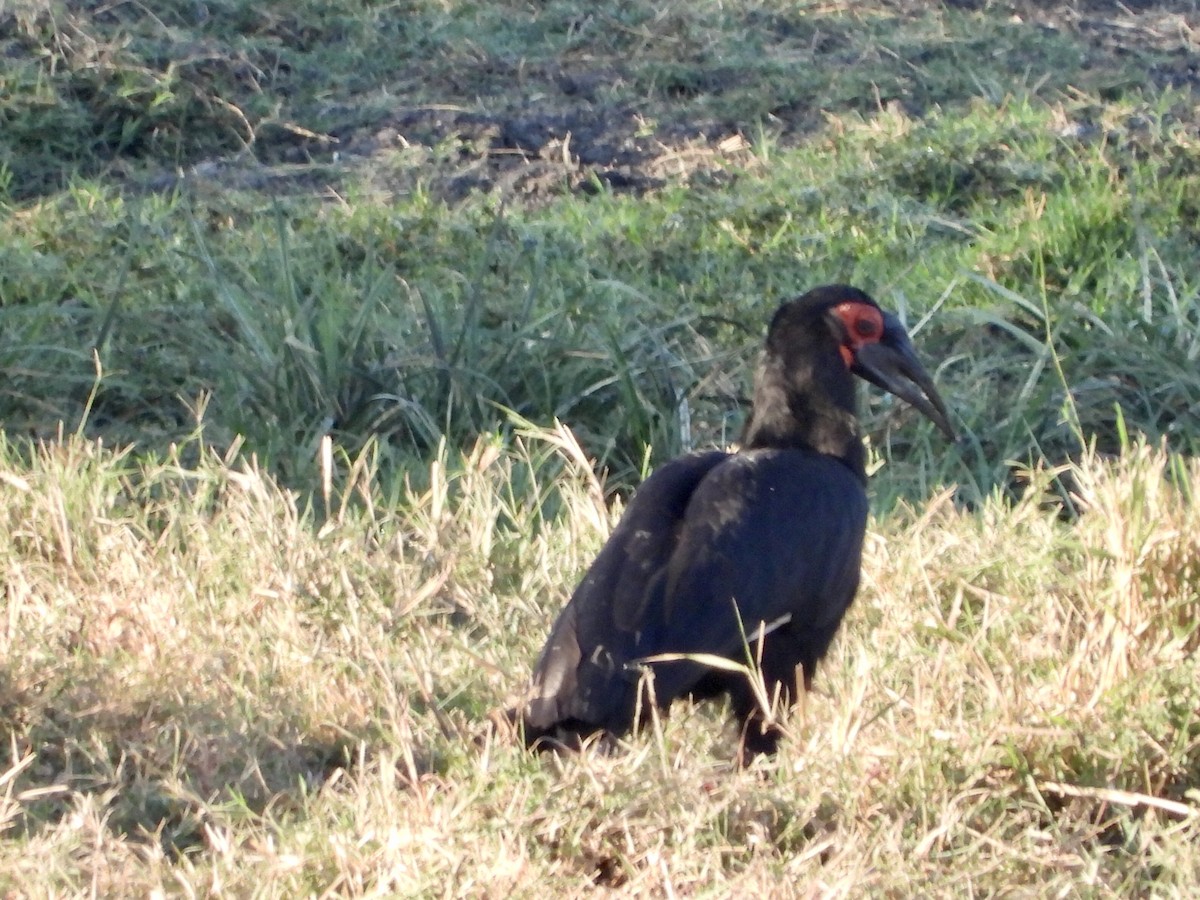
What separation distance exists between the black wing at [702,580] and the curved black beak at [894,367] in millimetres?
262

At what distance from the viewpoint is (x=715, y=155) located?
661cm

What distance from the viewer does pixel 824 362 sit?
3658 millimetres

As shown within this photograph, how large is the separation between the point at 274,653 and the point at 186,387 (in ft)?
5.00

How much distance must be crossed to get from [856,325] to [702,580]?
769 millimetres

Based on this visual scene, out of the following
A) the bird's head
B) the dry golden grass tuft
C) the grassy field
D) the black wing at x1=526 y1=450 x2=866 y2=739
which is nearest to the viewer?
the dry golden grass tuft

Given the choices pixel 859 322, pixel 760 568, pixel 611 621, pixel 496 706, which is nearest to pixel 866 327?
pixel 859 322

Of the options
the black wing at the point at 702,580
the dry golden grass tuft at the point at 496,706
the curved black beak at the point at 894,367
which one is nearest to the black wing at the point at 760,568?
the black wing at the point at 702,580

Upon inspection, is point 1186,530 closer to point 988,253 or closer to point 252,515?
point 252,515

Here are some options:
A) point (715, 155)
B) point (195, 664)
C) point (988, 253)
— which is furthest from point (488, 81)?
point (195, 664)

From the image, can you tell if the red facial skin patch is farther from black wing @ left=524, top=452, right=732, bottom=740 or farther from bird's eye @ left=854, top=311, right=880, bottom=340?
black wing @ left=524, top=452, right=732, bottom=740

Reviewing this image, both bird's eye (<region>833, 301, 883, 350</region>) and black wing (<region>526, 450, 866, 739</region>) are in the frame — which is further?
bird's eye (<region>833, 301, 883, 350</region>)

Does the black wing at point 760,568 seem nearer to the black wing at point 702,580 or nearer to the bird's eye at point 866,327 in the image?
the black wing at point 702,580

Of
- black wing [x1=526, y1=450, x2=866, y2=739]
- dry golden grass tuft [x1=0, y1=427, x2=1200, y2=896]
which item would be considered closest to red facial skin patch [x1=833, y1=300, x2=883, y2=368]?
black wing [x1=526, y1=450, x2=866, y2=739]

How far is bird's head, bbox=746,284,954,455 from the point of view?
365 cm
